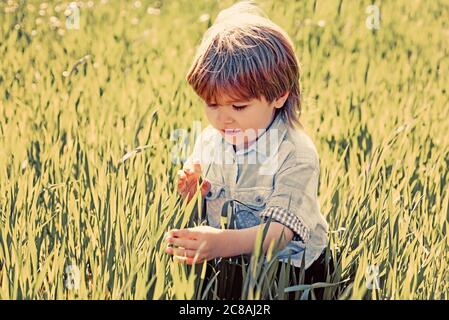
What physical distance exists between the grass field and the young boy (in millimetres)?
95

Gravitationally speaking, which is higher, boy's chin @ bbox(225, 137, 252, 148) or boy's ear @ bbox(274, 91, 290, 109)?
Answer: boy's ear @ bbox(274, 91, 290, 109)

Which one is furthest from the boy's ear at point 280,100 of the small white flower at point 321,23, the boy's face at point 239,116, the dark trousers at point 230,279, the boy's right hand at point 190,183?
the small white flower at point 321,23

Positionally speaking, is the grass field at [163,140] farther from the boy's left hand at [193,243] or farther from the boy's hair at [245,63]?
the boy's hair at [245,63]

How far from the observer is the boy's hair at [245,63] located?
2047mm

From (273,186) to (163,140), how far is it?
0.63m

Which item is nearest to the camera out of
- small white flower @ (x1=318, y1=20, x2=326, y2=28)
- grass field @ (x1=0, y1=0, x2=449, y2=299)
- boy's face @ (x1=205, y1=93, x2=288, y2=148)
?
grass field @ (x1=0, y1=0, x2=449, y2=299)

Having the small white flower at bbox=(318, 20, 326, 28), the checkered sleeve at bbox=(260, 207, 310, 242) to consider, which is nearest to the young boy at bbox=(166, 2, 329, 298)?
the checkered sleeve at bbox=(260, 207, 310, 242)

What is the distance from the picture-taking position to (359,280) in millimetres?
1818

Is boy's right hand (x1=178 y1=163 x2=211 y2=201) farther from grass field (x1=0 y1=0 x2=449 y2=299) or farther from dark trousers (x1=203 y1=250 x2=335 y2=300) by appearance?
dark trousers (x1=203 y1=250 x2=335 y2=300)

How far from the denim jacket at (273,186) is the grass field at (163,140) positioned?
0.31 feet

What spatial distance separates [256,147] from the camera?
2152mm

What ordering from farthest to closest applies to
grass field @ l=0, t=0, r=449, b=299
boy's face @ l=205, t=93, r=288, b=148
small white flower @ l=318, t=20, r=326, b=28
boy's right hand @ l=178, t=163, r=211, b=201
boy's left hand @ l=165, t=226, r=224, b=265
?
small white flower @ l=318, t=20, r=326, b=28 < boy's right hand @ l=178, t=163, r=211, b=201 < boy's face @ l=205, t=93, r=288, b=148 < grass field @ l=0, t=0, r=449, b=299 < boy's left hand @ l=165, t=226, r=224, b=265

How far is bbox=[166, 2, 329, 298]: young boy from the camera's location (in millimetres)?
2043

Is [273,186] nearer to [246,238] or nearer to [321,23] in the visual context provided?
[246,238]
